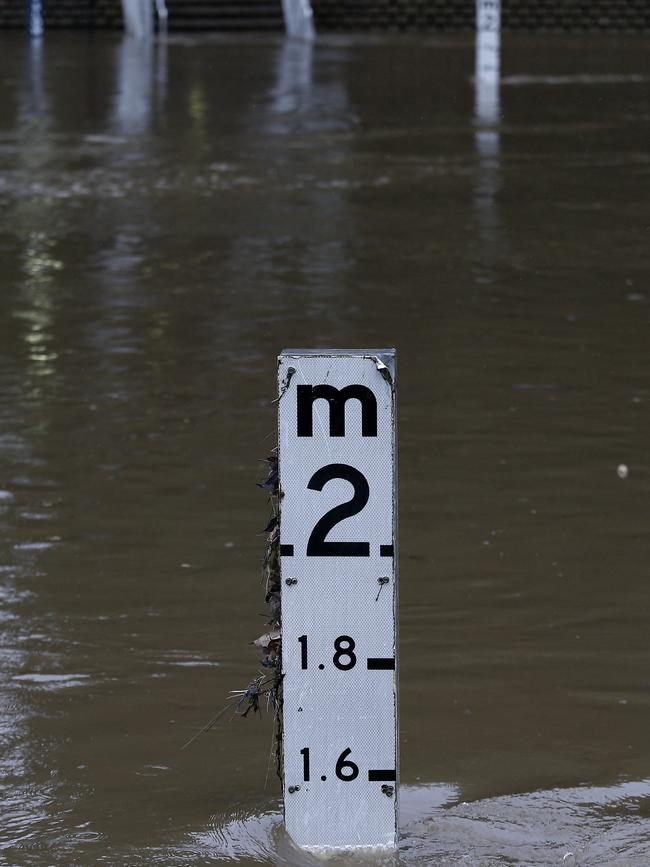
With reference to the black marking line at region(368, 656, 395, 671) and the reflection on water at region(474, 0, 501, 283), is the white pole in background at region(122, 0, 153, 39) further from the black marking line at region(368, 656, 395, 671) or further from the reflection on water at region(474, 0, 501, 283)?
the black marking line at region(368, 656, 395, 671)

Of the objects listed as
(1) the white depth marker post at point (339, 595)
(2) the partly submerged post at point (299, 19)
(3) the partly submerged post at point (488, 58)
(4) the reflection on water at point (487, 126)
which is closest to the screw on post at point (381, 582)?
(1) the white depth marker post at point (339, 595)

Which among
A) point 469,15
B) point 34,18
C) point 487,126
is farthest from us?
point 469,15

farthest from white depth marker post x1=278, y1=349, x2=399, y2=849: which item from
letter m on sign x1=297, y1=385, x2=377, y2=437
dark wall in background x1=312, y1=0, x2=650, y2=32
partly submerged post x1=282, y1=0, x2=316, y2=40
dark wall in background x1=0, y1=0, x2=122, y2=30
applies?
dark wall in background x1=0, y1=0, x2=122, y2=30

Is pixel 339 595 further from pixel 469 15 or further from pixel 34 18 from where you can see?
pixel 469 15

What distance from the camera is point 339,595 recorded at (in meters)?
3.12

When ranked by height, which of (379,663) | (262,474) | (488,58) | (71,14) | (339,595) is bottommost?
(262,474)

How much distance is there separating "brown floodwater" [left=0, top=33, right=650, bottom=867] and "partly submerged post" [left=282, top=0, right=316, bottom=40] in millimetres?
14273

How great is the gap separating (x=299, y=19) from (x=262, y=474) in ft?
78.3

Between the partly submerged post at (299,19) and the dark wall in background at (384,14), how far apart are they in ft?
3.69

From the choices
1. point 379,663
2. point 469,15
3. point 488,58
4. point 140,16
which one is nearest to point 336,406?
point 379,663

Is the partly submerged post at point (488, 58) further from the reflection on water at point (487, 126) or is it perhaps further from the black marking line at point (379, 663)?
the black marking line at point (379, 663)

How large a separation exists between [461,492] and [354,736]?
278 centimetres

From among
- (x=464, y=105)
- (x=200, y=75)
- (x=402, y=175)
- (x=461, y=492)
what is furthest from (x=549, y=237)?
(x=200, y=75)

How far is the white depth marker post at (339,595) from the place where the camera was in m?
3.07
